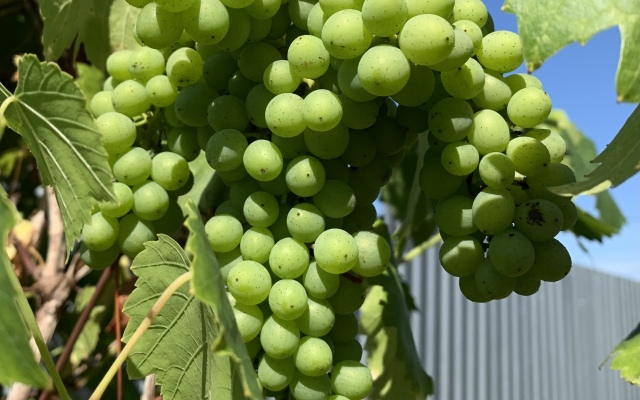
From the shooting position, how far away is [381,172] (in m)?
0.50

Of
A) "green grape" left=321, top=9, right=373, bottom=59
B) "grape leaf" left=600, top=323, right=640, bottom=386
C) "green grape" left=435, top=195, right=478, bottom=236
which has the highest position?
"green grape" left=321, top=9, right=373, bottom=59

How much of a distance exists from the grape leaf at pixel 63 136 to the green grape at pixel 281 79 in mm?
123

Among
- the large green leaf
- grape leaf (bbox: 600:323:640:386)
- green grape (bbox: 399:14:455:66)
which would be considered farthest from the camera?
grape leaf (bbox: 600:323:640:386)

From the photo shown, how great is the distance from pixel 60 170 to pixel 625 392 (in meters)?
6.34

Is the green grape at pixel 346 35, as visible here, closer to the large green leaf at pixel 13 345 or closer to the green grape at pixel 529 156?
the green grape at pixel 529 156

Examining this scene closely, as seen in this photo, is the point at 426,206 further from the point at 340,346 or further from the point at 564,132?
the point at 564,132

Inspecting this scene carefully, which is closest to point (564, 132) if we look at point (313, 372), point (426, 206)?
point (426, 206)

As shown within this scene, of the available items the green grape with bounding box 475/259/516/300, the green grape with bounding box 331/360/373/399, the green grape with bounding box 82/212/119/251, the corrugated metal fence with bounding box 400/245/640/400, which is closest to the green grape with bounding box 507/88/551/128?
the green grape with bounding box 475/259/516/300

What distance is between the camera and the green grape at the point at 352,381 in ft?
1.50

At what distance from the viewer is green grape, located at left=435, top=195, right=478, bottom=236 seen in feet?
1.50

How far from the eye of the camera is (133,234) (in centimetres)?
52

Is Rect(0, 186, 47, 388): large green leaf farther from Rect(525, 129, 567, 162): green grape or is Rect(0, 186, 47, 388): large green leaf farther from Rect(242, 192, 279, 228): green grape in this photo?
Rect(525, 129, 567, 162): green grape

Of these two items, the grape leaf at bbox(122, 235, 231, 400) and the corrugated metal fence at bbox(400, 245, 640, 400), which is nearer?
the grape leaf at bbox(122, 235, 231, 400)

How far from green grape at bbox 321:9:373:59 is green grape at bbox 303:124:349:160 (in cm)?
5
